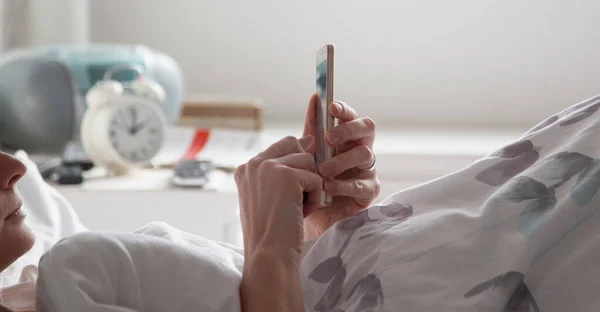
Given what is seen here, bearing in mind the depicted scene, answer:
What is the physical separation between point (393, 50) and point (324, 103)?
59.8 inches

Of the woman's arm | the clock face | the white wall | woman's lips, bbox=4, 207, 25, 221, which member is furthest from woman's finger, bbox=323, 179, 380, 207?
the white wall

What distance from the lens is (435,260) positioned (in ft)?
2.32

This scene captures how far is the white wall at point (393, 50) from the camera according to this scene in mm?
2305

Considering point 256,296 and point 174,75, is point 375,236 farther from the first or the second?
point 174,75

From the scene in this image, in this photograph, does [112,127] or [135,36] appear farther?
[135,36]

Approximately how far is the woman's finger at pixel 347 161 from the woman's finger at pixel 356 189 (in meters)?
0.01

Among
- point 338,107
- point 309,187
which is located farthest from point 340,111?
point 309,187

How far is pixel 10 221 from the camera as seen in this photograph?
72 cm

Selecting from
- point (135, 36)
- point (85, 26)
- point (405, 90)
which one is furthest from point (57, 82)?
point (405, 90)

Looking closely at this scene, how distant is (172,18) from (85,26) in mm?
268

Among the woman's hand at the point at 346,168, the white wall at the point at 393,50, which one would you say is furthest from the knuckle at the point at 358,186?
the white wall at the point at 393,50

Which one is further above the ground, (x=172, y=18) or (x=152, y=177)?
(x=172, y=18)

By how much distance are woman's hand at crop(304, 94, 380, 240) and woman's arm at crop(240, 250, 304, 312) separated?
0.49ft

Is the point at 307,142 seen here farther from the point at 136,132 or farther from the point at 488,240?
the point at 136,132
